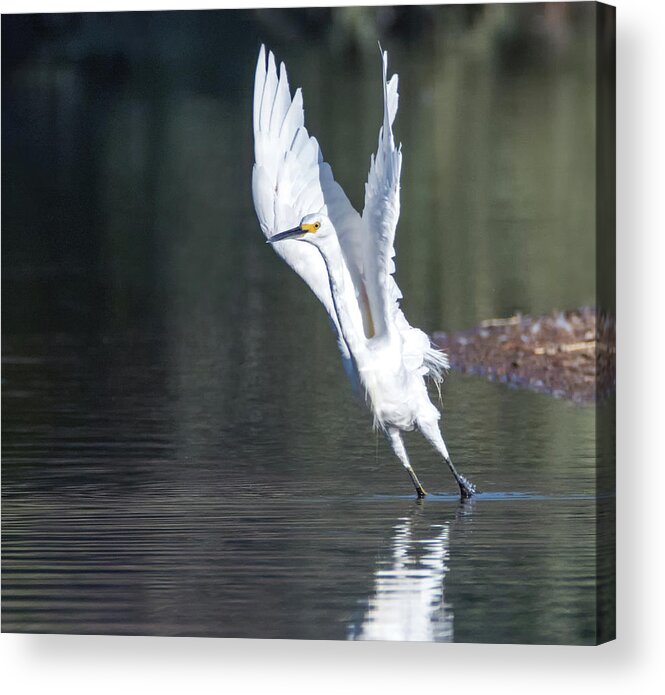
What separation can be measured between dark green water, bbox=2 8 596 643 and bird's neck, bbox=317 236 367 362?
8 centimetres

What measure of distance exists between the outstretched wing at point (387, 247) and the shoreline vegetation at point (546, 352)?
9 centimetres

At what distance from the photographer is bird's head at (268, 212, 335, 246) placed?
7227 mm

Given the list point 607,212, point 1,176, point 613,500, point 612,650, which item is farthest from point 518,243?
point 1,176

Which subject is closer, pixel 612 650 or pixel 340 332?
pixel 612 650

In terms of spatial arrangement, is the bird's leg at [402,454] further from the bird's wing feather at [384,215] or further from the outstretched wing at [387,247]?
the bird's wing feather at [384,215]

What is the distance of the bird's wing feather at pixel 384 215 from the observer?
6.96m

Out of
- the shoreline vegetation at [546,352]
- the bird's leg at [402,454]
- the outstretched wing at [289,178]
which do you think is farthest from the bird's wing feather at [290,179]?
the shoreline vegetation at [546,352]

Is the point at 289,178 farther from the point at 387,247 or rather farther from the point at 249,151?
the point at 387,247

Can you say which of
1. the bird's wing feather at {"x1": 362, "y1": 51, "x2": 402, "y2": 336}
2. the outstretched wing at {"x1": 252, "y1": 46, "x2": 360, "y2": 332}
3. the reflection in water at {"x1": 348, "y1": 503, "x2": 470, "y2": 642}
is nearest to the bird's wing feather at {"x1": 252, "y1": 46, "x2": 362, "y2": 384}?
the outstretched wing at {"x1": 252, "y1": 46, "x2": 360, "y2": 332}

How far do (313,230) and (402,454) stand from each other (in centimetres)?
83

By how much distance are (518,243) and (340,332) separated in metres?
0.71

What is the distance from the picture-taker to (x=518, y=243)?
6914 millimetres

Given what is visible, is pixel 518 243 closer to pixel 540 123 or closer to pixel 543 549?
pixel 540 123

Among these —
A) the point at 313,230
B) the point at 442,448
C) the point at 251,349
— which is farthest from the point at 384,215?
the point at 442,448
